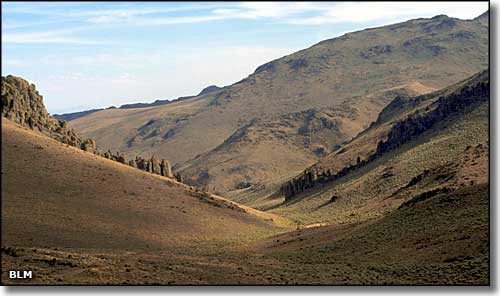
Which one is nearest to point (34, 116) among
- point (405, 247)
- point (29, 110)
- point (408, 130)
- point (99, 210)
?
point (29, 110)

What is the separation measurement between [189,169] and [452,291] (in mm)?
129414

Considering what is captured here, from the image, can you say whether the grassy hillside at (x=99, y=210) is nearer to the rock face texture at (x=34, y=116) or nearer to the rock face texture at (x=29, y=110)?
the rock face texture at (x=29, y=110)

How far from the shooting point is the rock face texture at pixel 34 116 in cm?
5659

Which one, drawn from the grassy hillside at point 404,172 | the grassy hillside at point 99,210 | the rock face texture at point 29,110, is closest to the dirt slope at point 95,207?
the grassy hillside at point 99,210

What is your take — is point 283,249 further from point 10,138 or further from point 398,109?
point 398,109

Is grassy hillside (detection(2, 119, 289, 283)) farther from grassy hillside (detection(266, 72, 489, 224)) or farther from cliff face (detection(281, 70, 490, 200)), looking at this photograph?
cliff face (detection(281, 70, 490, 200))

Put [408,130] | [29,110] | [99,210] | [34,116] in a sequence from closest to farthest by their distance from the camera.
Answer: [99,210], [29,110], [34,116], [408,130]

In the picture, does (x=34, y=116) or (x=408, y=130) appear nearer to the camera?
(x=34, y=116)

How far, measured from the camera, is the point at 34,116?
60.7 metres

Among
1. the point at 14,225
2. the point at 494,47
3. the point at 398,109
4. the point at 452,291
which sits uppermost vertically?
the point at 398,109

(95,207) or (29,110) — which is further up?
(29,110)

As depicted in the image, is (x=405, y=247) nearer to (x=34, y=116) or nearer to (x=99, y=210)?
(x=99, y=210)

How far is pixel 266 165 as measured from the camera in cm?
14025

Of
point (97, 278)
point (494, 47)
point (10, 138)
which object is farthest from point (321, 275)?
point (10, 138)
